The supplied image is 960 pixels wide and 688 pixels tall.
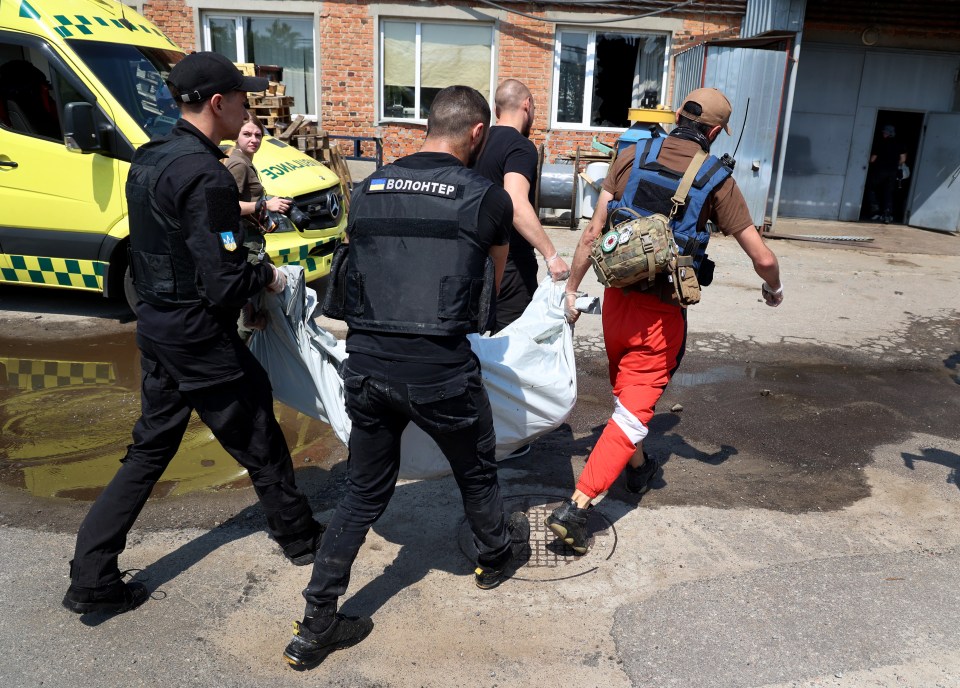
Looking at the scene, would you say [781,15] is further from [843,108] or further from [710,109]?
[710,109]

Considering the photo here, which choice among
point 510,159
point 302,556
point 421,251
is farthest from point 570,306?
point 302,556

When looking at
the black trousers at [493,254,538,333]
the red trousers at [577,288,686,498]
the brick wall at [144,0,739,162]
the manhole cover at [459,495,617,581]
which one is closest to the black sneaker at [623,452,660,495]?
the manhole cover at [459,495,617,581]

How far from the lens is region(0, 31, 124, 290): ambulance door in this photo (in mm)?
6305

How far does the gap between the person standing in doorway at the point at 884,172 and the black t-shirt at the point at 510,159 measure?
12.9 meters

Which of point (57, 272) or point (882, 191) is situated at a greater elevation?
point (882, 191)

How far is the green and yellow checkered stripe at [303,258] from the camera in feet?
21.3

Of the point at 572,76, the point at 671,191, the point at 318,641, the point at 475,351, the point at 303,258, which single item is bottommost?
the point at 318,641

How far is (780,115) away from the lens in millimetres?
12023

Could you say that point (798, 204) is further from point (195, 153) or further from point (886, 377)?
point (195, 153)

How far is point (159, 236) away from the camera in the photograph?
9.13ft

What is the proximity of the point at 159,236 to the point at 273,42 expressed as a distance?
40.6ft

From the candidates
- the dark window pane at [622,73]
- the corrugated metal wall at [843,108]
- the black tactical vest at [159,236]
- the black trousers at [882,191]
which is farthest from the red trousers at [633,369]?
the black trousers at [882,191]

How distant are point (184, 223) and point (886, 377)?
→ 5.29m

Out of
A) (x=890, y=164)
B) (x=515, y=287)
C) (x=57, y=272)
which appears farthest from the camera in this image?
(x=890, y=164)
